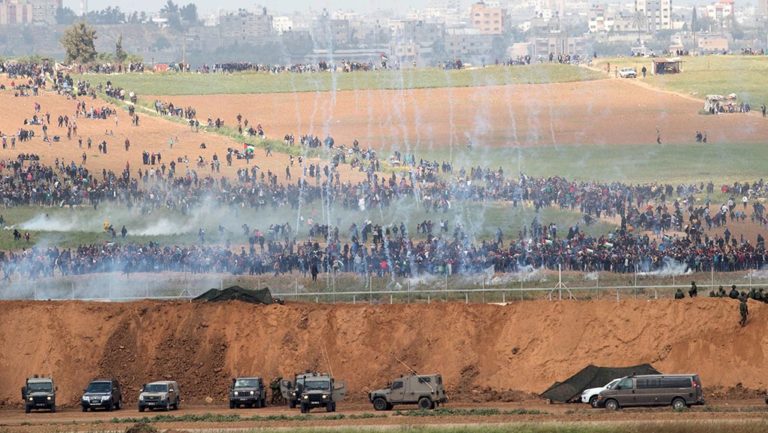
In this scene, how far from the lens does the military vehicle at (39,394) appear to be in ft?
191

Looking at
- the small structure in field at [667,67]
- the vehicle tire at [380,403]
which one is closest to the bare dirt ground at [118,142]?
the small structure in field at [667,67]

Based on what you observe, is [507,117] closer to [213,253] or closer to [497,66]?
[497,66]

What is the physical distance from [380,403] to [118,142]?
70588 mm

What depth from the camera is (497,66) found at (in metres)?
163

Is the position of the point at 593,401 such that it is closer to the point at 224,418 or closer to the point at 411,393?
the point at 411,393

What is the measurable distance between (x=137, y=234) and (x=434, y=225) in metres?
16.6

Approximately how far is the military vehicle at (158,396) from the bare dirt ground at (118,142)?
48.7 m

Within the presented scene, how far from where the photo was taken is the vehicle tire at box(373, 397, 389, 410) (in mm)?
56438

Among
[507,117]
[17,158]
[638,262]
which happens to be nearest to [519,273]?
[638,262]

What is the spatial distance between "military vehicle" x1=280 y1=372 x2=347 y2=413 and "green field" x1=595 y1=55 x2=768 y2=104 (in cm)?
8397

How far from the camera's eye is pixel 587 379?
5791 cm

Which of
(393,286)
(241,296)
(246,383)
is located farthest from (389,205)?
(246,383)

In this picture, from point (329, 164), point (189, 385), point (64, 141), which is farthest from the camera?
point (64, 141)

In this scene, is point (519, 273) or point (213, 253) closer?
point (519, 273)
